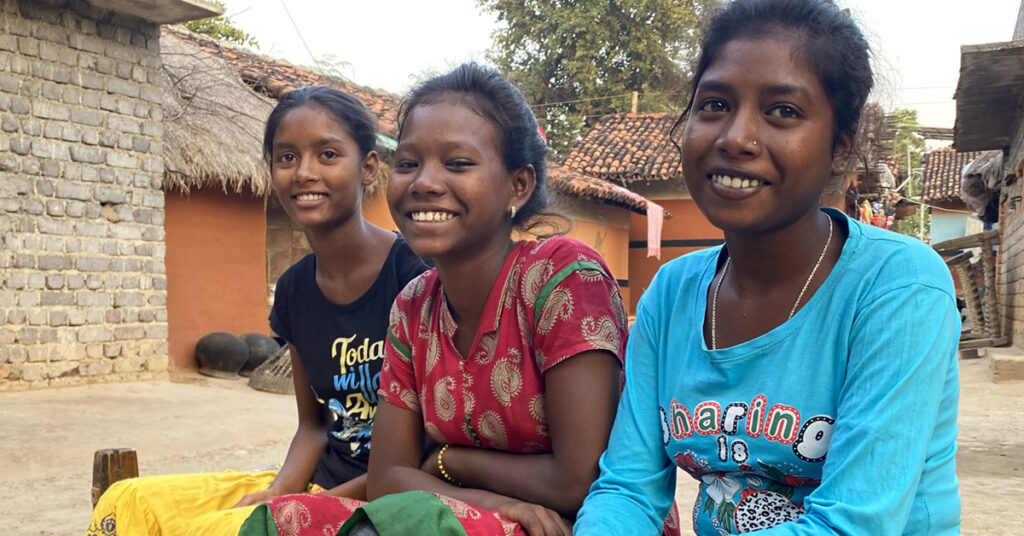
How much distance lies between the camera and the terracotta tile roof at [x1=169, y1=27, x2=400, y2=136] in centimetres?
1181

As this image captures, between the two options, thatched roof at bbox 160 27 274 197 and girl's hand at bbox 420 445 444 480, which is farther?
thatched roof at bbox 160 27 274 197

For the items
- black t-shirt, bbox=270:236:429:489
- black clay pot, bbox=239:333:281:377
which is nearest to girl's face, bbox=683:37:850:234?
black t-shirt, bbox=270:236:429:489

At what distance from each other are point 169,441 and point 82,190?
2.94 metres

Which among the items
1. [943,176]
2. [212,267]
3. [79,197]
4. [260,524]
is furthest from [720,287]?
[943,176]

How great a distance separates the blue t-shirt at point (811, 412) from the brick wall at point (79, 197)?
7.02 metres

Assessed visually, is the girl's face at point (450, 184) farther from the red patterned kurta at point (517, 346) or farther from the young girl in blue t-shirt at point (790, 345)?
the young girl in blue t-shirt at point (790, 345)

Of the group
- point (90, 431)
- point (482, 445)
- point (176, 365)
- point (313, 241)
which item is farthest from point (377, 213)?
point (482, 445)

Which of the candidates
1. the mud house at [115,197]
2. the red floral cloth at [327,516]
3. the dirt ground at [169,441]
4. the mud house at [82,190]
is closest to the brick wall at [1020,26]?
the dirt ground at [169,441]

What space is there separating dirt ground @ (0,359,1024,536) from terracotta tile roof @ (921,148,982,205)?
2071 cm

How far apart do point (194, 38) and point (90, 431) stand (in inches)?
300

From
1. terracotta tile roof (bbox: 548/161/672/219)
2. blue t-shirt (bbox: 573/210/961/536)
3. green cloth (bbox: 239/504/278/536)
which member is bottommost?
green cloth (bbox: 239/504/278/536)

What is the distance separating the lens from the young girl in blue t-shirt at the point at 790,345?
127 centimetres

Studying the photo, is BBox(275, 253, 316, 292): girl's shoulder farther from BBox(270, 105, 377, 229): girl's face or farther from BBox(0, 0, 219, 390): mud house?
BBox(0, 0, 219, 390): mud house

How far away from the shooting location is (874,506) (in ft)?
4.06
